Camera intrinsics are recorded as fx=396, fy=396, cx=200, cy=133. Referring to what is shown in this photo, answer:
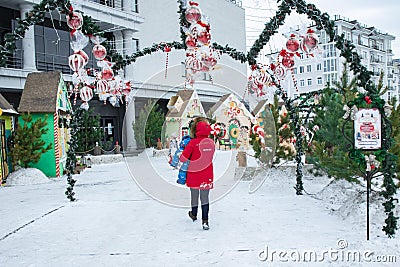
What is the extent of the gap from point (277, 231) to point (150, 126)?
1849cm

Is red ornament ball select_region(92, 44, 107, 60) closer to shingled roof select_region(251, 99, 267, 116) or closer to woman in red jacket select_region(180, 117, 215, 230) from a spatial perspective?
woman in red jacket select_region(180, 117, 215, 230)

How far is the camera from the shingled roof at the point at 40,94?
45.3ft

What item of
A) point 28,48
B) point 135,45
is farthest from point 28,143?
point 135,45

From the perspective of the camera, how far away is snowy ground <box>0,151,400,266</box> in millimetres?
4680

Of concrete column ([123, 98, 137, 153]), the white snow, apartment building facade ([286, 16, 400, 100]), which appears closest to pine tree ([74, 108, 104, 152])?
concrete column ([123, 98, 137, 153])

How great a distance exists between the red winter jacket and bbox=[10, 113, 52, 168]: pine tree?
862 cm

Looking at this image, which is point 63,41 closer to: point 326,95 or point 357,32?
point 326,95

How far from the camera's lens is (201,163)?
6.12 metres

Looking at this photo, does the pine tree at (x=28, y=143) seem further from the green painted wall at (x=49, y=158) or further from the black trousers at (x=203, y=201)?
the black trousers at (x=203, y=201)

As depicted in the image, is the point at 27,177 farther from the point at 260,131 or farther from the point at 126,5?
the point at 126,5

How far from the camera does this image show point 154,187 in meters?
10.9

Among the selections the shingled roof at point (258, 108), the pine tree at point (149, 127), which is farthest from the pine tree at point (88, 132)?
the shingled roof at point (258, 108)

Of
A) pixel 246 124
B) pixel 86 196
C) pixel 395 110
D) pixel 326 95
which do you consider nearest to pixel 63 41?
pixel 246 124

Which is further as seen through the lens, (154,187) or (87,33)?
(154,187)
